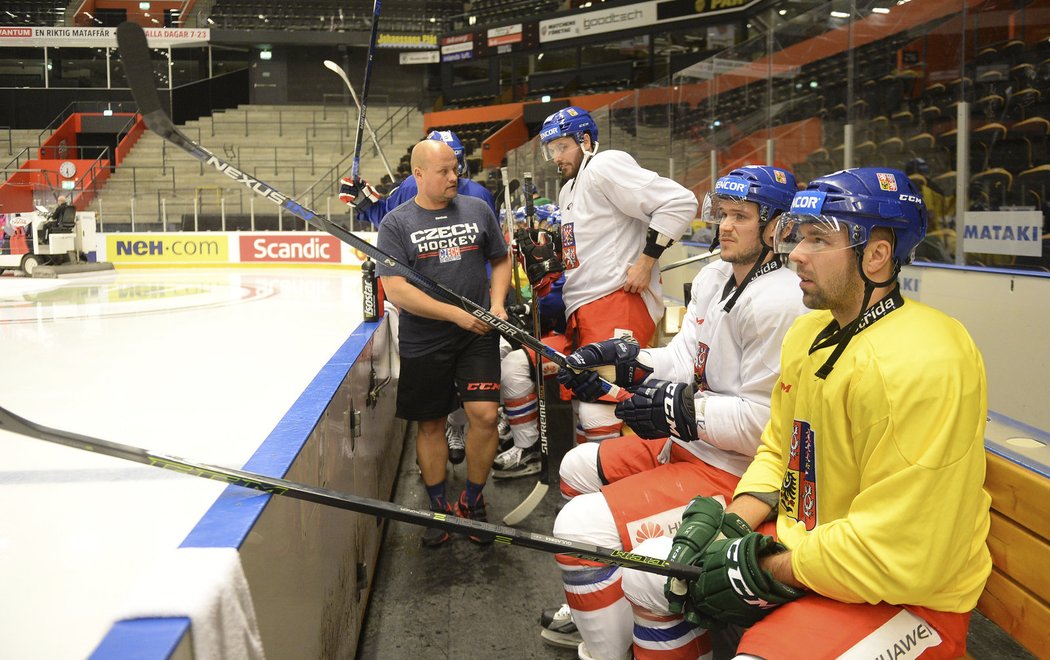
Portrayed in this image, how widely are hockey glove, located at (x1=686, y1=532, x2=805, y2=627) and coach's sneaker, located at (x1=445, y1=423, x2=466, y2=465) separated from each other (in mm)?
2482

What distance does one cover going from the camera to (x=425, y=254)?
9.84 ft

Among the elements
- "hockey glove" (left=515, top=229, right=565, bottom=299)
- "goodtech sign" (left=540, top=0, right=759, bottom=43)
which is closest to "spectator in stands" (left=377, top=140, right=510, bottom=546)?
"hockey glove" (left=515, top=229, right=565, bottom=299)

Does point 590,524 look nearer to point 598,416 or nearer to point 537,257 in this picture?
point 598,416

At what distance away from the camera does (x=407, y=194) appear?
4211 millimetres

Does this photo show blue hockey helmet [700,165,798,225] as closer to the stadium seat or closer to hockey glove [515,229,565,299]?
hockey glove [515,229,565,299]

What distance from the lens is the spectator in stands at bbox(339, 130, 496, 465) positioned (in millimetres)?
3893

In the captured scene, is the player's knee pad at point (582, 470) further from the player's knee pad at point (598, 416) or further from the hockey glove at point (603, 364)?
the player's knee pad at point (598, 416)

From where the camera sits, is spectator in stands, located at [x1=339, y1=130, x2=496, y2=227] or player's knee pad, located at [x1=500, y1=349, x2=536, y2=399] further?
spectator in stands, located at [x1=339, y1=130, x2=496, y2=227]

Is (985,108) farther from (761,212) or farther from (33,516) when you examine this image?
(33,516)

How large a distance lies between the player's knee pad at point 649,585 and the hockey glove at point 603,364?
2.26ft

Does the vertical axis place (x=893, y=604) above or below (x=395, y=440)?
above

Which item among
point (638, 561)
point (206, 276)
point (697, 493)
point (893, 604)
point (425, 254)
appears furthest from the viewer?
point (206, 276)

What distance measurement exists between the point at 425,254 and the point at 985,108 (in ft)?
8.61

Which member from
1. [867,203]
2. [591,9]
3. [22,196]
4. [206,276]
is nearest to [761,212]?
[867,203]
